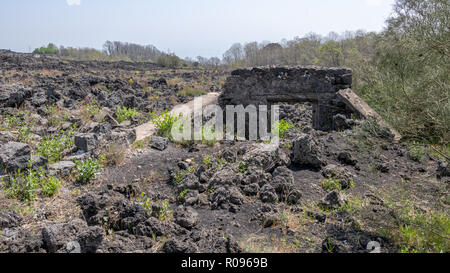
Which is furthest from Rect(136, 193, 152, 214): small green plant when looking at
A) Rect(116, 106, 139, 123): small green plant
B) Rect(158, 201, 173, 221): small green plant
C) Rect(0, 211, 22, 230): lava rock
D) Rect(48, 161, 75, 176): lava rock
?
Rect(116, 106, 139, 123): small green plant

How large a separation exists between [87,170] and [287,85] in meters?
5.69

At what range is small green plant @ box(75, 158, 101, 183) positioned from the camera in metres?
5.22

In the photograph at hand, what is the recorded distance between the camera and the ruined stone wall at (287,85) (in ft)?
29.6

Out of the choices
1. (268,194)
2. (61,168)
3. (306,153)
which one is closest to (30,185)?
(61,168)

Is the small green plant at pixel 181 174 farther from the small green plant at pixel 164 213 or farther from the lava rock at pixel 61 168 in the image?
the lava rock at pixel 61 168

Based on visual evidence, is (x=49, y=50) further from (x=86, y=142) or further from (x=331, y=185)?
(x=331, y=185)

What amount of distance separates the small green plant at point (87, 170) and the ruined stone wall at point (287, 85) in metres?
4.63

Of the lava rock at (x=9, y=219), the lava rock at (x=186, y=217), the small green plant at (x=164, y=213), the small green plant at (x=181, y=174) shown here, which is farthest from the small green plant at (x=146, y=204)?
the lava rock at (x=9, y=219)
